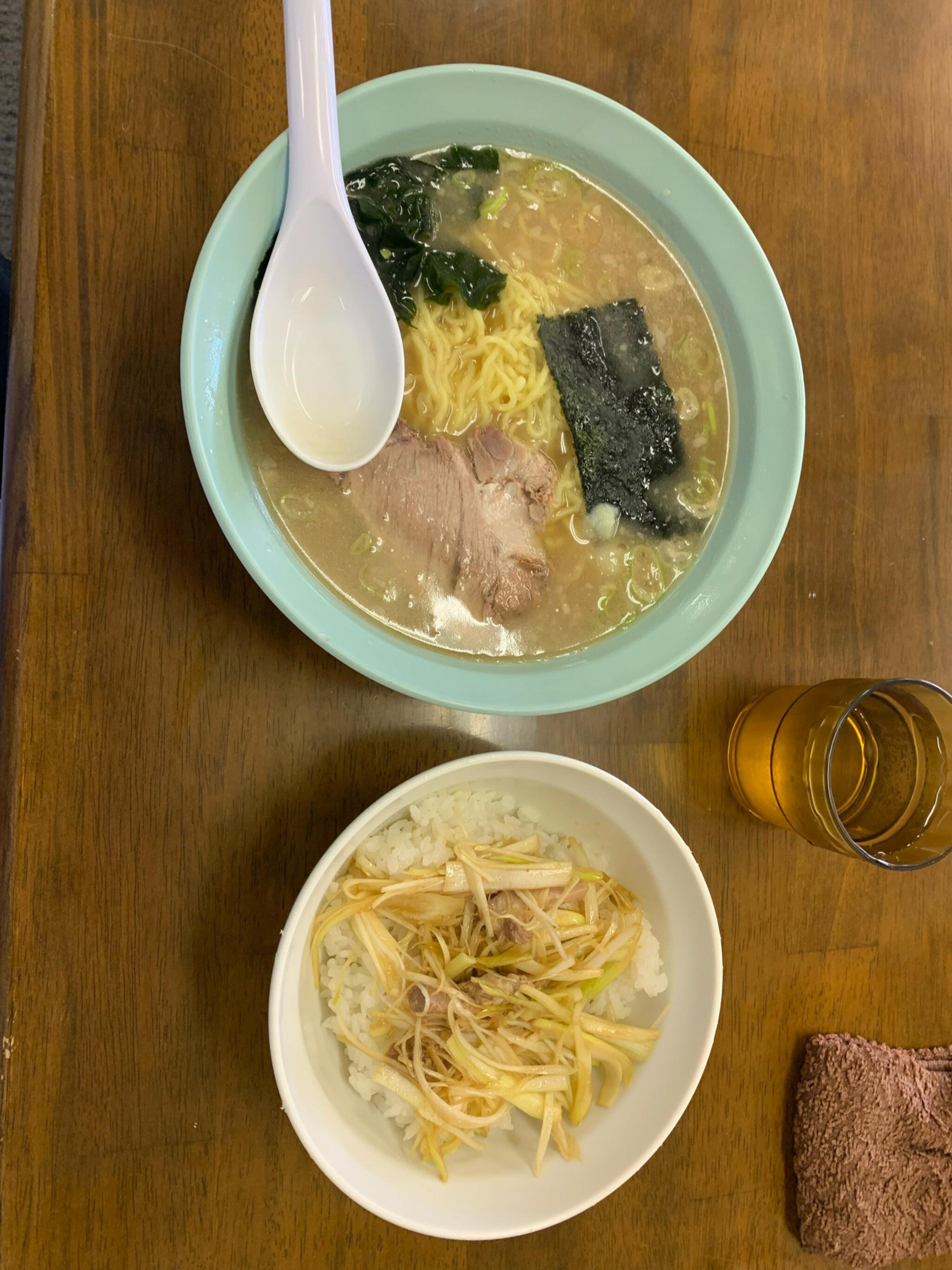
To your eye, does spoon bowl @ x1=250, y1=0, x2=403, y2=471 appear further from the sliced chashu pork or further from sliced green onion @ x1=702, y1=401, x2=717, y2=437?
sliced green onion @ x1=702, y1=401, x2=717, y2=437

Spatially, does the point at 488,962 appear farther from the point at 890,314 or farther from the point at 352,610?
the point at 890,314

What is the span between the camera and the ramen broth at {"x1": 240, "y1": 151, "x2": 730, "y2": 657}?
116 cm

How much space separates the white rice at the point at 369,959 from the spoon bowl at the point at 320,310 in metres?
0.46

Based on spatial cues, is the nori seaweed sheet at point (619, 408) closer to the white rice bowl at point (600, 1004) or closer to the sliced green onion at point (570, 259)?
the sliced green onion at point (570, 259)

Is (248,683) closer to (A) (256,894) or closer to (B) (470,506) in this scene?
(A) (256,894)

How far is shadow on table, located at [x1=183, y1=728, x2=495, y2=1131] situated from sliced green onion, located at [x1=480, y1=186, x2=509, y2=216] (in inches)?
28.2

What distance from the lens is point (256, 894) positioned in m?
1.14

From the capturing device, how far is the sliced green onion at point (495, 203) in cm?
120

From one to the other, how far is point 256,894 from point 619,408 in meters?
0.82

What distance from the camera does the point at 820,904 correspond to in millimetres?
1322

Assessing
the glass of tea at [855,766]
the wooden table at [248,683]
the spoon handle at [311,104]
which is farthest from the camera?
the glass of tea at [855,766]

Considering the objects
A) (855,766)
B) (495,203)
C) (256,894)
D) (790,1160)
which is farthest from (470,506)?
(790,1160)

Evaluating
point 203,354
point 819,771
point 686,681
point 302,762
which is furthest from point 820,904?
point 203,354

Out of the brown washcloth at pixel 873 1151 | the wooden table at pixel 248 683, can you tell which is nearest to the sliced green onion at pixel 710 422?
the wooden table at pixel 248 683
